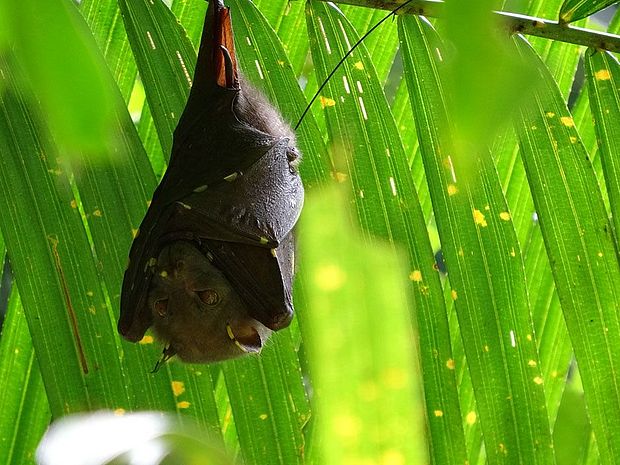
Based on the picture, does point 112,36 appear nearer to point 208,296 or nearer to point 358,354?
point 208,296

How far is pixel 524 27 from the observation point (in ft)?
4.93

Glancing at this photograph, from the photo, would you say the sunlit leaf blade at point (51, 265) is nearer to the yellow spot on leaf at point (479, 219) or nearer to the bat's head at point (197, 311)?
the bat's head at point (197, 311)

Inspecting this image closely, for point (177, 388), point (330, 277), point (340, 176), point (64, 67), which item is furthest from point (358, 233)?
point (64, 67)

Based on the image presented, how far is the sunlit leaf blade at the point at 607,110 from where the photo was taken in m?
1.55

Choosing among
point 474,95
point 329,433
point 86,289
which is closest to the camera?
point 474,95

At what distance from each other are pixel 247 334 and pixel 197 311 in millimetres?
178

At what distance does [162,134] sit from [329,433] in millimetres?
1195

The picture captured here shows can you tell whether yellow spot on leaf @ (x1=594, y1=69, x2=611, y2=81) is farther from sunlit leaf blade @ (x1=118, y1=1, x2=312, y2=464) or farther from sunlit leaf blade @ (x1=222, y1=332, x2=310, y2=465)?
sunlit leaf blade @ (x1=222, y1=332, x2=310, y2=465)

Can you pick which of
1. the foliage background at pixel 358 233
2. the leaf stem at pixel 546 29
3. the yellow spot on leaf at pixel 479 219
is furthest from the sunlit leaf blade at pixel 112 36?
the yellow spot on leaf at pixel 479 219

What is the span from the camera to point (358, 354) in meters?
0.62

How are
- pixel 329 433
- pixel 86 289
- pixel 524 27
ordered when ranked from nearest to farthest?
pixel 329 433
pixel 524 27
pixel 86 289

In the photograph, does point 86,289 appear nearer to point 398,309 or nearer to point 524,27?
point 524,27

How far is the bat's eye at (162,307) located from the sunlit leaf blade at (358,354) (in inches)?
→ 41.1

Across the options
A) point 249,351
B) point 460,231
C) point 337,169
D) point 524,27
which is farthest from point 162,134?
point 524,27
